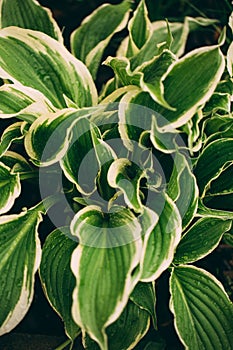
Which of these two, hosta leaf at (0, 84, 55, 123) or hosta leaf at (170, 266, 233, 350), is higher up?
hosta leaf at (0, 84, 55, 123)

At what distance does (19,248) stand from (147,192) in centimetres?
24

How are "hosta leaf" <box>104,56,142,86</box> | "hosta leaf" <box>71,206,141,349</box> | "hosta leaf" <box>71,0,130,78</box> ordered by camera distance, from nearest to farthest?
"hosta leaf" <box>71,206,141,349</box>, "hosta leaf" <box>104,56,142,86</box>, "hosta leaf" <box>71,0,130,78</box>

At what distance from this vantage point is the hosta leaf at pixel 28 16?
117 centimetres

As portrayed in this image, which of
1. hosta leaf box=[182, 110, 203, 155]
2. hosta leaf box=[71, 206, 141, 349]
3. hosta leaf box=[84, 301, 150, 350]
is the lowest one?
hosta leaf box=[84, 301, 150, 350]

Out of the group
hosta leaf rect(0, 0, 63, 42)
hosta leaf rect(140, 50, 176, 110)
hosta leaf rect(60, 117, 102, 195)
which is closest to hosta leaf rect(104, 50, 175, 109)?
hosta leaf rect(140, 50, 176, 110)

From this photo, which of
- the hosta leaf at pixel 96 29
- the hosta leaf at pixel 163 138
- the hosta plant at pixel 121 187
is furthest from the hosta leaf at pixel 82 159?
the hosta leaf at pixel 96 29

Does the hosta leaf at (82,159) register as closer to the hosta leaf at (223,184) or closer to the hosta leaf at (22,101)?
the hosta leaf at (22,101)

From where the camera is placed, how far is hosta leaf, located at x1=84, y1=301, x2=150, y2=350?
39.1 inches

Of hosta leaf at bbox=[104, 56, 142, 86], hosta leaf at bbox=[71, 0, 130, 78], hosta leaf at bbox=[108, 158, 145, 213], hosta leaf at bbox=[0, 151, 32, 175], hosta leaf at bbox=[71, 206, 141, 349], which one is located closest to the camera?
hosta leaf at bbox=[71, 206, 141, 349]

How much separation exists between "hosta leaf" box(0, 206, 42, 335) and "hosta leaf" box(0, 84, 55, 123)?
0.17 meters

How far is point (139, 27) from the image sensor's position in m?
1.21

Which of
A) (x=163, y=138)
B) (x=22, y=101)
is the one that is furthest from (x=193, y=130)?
(x=22, y=101)

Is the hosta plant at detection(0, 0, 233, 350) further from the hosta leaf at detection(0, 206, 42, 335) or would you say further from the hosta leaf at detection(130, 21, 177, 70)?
the hosta leaf at detection(130, 21, 177, 70)

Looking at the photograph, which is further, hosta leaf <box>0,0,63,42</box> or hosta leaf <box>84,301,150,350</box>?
hosta leaf <box>0,0,63,42</box>
